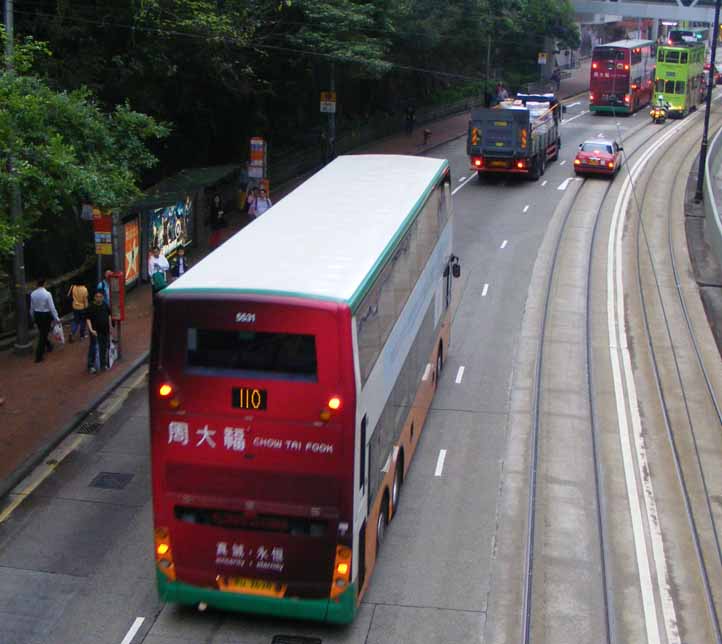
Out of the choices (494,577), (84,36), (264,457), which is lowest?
(494,577)

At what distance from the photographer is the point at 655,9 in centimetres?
7775

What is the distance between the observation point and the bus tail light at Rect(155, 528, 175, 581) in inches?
467

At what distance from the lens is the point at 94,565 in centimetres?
1405

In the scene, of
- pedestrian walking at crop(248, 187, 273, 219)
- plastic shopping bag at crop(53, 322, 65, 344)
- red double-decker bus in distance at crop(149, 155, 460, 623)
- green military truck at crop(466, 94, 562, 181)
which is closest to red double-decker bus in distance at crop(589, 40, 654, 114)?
green military truck at crop(466, 94, 562, 181)

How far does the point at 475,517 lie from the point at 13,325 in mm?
12915

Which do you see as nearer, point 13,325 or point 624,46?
point 13,325

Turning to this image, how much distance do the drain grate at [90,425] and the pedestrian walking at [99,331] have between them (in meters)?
1.97

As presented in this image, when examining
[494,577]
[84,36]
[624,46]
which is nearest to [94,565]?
[494,577]

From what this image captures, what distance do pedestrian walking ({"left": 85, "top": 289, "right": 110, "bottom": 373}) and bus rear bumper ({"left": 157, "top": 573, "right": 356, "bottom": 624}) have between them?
373 inches

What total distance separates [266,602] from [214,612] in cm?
124

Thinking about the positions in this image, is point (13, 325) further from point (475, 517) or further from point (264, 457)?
Answer: point (264, 457)

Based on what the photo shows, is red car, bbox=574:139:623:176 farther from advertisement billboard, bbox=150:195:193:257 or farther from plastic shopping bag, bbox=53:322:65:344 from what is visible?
plastic shopping bag, bbox=53:322:65:344

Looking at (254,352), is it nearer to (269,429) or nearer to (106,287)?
(269,429)

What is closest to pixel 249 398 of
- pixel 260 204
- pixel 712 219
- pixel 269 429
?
pixel 269 429
